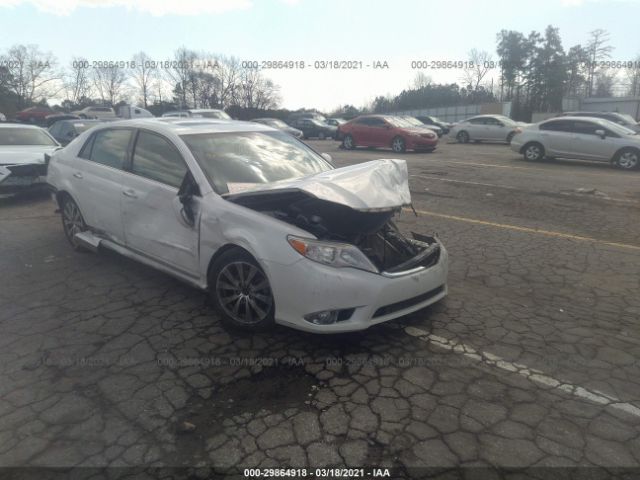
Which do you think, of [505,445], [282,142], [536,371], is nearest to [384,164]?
[282,142]

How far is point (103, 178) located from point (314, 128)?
25.6 metres

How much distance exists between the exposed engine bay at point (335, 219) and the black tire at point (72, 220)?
274cm

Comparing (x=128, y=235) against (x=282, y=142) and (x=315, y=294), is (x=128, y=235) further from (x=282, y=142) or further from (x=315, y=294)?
(x=315, y=294)

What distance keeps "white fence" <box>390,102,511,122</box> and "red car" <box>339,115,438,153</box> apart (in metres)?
31.4

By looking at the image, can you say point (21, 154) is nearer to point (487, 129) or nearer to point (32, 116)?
point (487, 129)

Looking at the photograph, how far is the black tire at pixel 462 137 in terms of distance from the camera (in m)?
23.4

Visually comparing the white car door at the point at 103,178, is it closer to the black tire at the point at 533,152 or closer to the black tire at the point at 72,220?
the black tire at the point at 72,220

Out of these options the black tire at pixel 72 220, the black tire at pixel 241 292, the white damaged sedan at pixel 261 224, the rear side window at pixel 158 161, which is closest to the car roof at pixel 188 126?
the white damaged sedan at pixel 261 224

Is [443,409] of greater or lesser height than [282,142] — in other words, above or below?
below

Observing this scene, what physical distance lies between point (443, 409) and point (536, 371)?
841 mm

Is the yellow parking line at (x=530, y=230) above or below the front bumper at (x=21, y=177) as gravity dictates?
below

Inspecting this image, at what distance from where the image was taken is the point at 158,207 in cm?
422

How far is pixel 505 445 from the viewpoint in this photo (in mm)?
2459

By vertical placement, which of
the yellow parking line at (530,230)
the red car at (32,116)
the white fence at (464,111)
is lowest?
the yellow parking line at (530,230)
